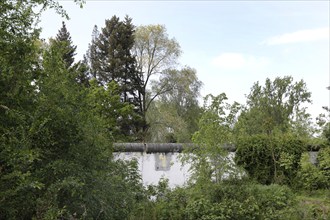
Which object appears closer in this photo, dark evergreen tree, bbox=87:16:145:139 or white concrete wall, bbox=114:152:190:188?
white concrete wall, bbox=114:152:190:188

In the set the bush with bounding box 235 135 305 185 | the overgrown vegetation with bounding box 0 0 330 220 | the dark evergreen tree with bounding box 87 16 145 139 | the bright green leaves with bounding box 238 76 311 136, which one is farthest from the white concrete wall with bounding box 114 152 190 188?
the bright green leaves with bounding box 238 76 311 136

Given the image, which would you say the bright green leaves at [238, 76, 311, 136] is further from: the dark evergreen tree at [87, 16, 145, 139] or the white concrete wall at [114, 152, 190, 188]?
the white concrete wall at [114, 152, 190, 188]

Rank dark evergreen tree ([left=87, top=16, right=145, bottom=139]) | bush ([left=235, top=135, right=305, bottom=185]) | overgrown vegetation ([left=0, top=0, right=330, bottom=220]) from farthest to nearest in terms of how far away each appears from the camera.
A: dark evergreen tree ([left=87, top=16, right=145, bottom=139]) → bush ([left=235, top=135, right=305, bottom=185]) → overgrown vegetation ([left=0, top=0, right=330, bottom=220])

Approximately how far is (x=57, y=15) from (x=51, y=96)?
1258mm

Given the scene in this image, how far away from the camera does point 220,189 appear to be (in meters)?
8.49

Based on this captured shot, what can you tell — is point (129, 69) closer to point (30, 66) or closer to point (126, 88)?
point (126, 88)

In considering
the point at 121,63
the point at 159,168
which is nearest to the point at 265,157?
the point at 159,168

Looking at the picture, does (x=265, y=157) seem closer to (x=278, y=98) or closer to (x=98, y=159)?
(x=98, y=159)

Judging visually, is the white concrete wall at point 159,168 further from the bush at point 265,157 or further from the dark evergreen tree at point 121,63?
the dark evergreen tree at point 121,63

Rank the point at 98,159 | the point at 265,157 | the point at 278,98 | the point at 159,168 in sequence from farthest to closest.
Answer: the point at 278,98, the point at 265,157, the point at 159,168, the point at 98,159

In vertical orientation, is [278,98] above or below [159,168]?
above

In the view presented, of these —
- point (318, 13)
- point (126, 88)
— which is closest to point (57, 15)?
point (318, 13)

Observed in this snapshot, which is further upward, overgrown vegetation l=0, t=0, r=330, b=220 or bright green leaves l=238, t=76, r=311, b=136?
bright green leaves l=238, t=76, r=311, b=136

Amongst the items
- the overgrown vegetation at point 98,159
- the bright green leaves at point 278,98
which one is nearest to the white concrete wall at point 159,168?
the overgrown vegetation at point 98,159
